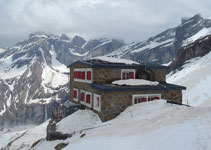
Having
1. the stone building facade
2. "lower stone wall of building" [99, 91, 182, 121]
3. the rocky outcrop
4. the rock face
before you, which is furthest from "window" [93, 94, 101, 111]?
the rock face

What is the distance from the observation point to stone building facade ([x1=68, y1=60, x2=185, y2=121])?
24375mm

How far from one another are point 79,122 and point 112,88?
18.1ft

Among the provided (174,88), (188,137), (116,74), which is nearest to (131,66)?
(116,74)

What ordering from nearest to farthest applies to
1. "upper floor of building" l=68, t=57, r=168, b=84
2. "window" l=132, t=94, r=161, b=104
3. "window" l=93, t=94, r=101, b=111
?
"window" l=93, t=94, r=101, b=111
"window" l=132, t=94, r=161, b=104
"upper floor of building" l=68, t=57, r=168, b=84

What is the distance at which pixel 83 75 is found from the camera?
30781 millimetres

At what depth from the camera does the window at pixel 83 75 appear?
1130 inches

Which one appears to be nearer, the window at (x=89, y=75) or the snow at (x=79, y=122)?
the snow at (x=79, y=122)

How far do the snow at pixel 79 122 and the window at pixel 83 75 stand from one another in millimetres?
4494

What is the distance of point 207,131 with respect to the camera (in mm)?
→ 11891

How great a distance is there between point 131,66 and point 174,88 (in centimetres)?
632

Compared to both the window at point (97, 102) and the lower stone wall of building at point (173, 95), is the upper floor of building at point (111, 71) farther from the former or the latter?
the lower stone wall of building at point (173, 95)

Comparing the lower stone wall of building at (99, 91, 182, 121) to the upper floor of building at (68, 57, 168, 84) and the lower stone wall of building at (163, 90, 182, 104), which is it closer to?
the upper floor of building at (68, 57, 168, 84)

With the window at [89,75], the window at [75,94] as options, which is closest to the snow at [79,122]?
the window at [89,75]

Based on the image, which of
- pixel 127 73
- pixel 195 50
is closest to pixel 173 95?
pixel 127 73
